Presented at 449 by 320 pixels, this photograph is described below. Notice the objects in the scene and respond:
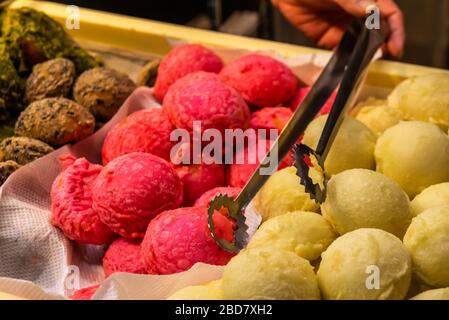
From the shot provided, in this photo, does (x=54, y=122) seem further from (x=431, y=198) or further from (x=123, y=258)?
(x=431, y=198)

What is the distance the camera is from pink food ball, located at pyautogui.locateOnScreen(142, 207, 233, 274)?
80 cm

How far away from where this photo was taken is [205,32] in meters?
1.28

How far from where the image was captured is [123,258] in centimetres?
86

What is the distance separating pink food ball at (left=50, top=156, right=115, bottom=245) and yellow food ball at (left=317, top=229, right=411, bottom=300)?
34 cm

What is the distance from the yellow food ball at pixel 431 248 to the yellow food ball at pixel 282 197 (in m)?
0.15

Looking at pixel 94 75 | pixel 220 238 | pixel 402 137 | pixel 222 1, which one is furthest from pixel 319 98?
pixel 222 1

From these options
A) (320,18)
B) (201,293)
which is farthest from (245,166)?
(320,18)

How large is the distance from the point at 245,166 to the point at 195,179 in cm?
7

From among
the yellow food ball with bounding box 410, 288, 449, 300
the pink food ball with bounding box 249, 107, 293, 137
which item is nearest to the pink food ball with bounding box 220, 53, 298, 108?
the pink food ball with bounding box 249, 107, 293, 137

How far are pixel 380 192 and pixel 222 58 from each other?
553 millimetres

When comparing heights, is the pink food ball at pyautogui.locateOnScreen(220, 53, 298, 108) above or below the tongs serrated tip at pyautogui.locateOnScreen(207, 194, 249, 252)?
above

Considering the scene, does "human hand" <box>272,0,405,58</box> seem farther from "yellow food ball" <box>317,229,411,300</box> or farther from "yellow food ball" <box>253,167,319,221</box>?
"yellow food ball" <box>317,229,411,300</box>
